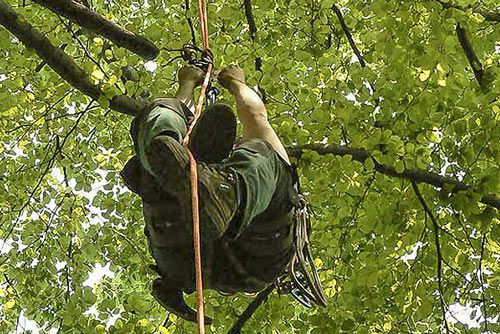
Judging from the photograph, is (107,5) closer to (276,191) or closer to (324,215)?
(324,215)

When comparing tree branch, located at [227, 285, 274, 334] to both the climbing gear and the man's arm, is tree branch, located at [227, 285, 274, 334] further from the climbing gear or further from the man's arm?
the man's arm

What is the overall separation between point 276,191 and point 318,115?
160 cm

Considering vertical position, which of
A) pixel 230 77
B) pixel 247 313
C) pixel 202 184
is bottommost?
pixel 202 184

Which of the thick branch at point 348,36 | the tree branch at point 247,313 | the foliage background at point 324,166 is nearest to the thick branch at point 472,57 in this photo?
the foliage background at point 324,166

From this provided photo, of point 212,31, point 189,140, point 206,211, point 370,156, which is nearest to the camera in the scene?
point 206,211

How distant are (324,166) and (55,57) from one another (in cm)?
159

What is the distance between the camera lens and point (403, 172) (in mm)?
4238

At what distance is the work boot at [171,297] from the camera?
9.12ft

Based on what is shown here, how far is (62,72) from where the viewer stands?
383 centimetres

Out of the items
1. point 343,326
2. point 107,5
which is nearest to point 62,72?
point 343,326

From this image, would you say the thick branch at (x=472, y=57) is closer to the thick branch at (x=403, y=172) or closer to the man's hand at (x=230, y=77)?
the thick branch at (x=403, y=172)

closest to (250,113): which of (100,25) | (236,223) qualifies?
(236,223)

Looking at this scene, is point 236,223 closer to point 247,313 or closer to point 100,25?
point 100,25

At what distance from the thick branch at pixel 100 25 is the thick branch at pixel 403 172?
1.05m
